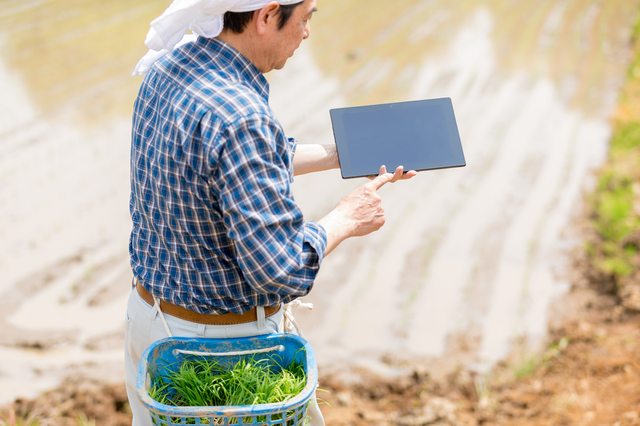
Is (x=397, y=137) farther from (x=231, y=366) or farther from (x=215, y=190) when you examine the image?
(x=231, y=366)

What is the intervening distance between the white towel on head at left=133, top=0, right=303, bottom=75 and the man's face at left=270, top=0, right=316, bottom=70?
4cm

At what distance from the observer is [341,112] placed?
161 cm

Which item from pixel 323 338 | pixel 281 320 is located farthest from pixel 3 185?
pixel 281 320

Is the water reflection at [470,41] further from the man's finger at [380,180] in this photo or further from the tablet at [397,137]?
the man's finger at [380,180]

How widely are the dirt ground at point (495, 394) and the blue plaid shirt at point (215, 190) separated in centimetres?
140

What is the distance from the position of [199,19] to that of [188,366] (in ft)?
2.62

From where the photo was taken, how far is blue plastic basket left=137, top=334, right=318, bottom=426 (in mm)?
1208

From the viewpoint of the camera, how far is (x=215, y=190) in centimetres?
120

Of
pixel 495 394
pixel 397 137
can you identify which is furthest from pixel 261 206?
pixel 495 394

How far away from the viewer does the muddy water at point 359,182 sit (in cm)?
352

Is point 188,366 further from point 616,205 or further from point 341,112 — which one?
point 616,205

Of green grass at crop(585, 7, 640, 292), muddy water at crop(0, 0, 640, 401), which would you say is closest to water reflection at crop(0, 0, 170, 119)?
muddy water at crop(0, 0, 640, 401)

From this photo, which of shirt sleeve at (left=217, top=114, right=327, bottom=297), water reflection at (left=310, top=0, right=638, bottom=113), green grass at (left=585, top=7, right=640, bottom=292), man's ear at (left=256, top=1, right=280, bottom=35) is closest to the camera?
shirt sleeve at (left=217, top=114, right=327, bottom=297)

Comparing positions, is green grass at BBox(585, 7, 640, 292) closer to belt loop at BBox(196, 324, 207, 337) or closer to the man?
the man
